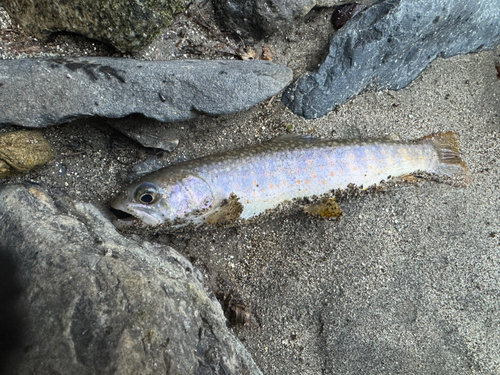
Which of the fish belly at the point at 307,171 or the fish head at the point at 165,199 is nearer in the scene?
the fish head at the point at 165,199

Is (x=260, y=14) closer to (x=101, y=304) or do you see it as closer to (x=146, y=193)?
(x=146, y=193)

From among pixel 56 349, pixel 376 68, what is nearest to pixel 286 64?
pixel 376 68

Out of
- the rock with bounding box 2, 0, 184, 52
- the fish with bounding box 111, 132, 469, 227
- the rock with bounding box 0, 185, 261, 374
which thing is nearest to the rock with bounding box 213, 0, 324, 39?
the rock with bounding box 2, 0, 184, 52

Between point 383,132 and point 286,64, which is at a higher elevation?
point 286,64

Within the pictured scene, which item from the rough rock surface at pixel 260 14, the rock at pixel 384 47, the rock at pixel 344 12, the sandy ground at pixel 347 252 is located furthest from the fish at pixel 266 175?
the rock at pixel 344 12

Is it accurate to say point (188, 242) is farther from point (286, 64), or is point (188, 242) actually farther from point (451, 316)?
point (451, 316)

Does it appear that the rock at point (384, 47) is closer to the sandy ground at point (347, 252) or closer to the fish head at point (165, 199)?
the sandy ground at point (347, 252)

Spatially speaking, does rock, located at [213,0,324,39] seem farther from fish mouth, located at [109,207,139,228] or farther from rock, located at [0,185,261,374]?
rock, located at [0,185,261,374]
